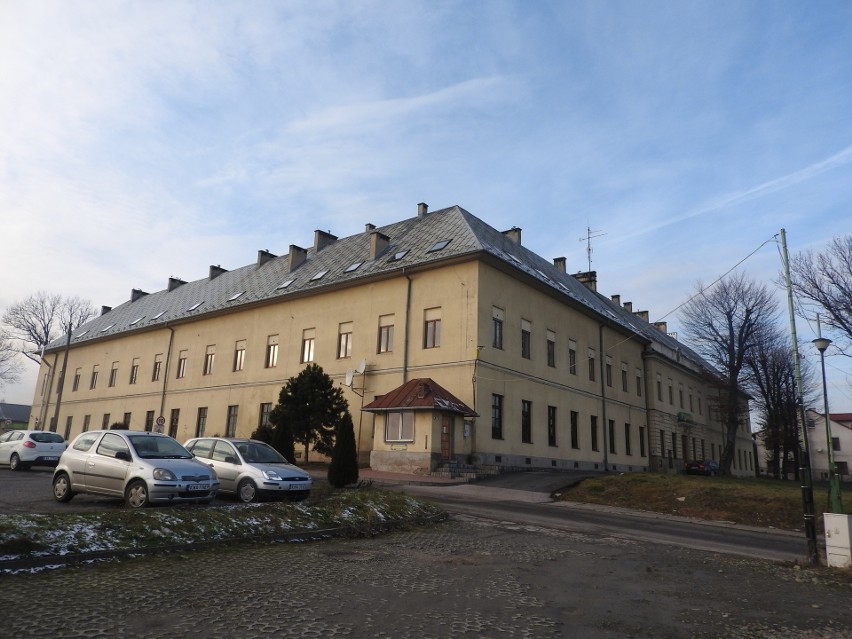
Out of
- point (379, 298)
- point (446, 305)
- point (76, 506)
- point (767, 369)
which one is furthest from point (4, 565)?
point (767, 369)

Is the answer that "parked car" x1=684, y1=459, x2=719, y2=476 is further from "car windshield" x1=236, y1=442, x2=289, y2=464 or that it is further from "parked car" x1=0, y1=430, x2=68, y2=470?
"parked car" x1=0, y1=430, x2=68, y2=470

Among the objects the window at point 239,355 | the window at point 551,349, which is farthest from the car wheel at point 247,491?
the window at point 239,355

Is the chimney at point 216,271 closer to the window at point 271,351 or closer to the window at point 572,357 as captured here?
the window at point 271,351

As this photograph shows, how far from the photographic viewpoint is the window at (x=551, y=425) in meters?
31.8

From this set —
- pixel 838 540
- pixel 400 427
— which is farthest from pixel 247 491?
pixel 400 427

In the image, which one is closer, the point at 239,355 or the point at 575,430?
the point at 575,430

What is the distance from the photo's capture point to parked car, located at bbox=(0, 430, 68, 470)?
2162 cm

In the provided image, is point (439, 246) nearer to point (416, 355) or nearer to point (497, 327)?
point (497, 327)

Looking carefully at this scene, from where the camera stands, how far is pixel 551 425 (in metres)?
32.2

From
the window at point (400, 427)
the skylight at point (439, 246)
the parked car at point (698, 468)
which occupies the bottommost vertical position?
the parked car at point (698, 468)

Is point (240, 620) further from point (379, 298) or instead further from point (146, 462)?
point (379, 298)

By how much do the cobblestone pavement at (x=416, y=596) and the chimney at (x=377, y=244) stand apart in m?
25.9

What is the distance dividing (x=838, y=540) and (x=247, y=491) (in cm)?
1169

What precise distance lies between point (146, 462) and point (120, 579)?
5508 millimetres
